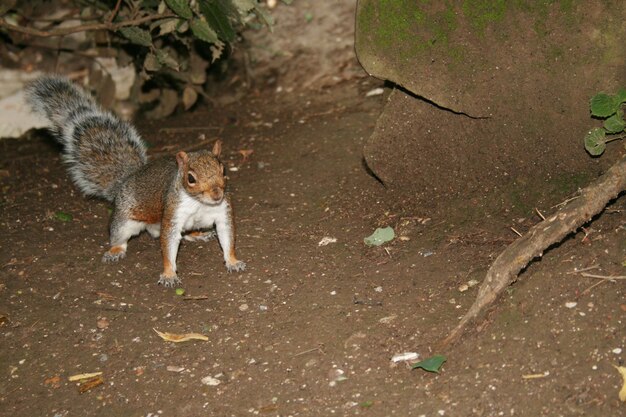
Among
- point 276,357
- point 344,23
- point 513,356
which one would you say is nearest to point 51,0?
point 344,23

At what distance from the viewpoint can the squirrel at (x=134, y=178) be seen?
458 centimetres

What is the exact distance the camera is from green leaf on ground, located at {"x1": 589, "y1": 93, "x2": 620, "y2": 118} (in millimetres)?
3930

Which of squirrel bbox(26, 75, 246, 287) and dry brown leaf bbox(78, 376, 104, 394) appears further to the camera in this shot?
squirrel bbox(26, 75, 246, 287)

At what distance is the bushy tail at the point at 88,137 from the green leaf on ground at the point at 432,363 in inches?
101

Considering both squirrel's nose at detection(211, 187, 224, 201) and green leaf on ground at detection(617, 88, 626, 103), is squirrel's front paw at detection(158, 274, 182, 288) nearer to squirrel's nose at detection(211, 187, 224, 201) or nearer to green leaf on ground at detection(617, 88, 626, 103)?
squirrel's nose at detection(211, 187, 224, 201)

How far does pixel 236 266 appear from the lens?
15.3 feet

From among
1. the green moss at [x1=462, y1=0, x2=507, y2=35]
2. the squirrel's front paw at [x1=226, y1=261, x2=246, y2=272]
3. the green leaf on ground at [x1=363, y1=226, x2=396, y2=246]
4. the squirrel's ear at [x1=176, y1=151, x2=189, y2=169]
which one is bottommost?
the squirrel's front paw at [x1=226, y1=261, x2=246, y2=272]

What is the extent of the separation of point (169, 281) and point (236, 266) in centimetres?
38

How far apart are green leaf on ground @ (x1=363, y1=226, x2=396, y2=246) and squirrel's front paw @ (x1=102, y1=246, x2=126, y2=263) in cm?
147

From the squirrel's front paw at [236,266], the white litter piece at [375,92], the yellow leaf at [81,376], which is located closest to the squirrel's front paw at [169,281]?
the squirrel's front paw at [236,266]

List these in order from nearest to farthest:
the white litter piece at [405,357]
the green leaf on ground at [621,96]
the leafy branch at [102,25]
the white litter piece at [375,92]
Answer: the white litter piece at [405,357]
the green leaf on ground at [621,96]
the leafy branch at [102,25]
the white litter piece at [375,92]

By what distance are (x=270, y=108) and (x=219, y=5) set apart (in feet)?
5.72

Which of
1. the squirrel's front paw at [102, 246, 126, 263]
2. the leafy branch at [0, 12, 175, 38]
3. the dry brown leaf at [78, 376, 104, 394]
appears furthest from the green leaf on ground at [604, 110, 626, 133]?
the leafy branch at [0, 12, 175, 38]

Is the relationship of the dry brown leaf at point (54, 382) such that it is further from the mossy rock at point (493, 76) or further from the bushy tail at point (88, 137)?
the mossy rock at point (493, 76)
